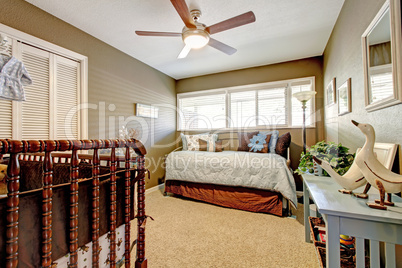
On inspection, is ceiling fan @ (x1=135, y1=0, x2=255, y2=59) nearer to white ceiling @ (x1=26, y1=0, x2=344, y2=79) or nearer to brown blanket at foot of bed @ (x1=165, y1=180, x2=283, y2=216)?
white ceiling @ (x1=26, y1=0, x2=344, y2=79)

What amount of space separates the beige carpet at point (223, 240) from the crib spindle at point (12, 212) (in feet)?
3.78

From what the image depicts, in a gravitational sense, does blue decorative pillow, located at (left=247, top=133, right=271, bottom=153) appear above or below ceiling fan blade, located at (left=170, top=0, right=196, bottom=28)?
below

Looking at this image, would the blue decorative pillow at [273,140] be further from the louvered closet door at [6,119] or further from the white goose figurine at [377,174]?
the louvered closet door at [6,119]

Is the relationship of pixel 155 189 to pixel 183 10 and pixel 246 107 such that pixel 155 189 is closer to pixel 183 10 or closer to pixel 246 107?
pixel 246 107

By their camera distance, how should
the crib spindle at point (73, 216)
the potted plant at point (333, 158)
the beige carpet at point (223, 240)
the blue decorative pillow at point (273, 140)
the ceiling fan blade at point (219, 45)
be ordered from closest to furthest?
the crib spindle at point (73, 216)
the potted plant at point (333, 158)
the beige carpet at point (223, 240)
the ceiling fan blade at point (219, 45)
the blue decorative pillow at point (273, 140)

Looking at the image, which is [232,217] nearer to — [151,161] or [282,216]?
[282,216]

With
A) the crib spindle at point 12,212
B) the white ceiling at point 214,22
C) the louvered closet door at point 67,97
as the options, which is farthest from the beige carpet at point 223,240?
the white ceiling at point 214,22

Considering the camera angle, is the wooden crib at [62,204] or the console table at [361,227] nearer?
the wooden crib at [62,204]

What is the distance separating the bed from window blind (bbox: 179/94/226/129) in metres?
1.23

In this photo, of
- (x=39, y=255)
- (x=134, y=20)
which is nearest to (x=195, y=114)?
(x=134, y=20)

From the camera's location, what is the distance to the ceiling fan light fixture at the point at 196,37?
1.82 meters

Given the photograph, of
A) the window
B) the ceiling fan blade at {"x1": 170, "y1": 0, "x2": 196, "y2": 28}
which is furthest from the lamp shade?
the ceiling fan blade at {"x1": 170, "y1": 0, "x2": 196, "y2": 28}

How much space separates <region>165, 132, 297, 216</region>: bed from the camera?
7.63 feet

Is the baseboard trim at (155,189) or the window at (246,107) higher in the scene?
the window at (246,107)
